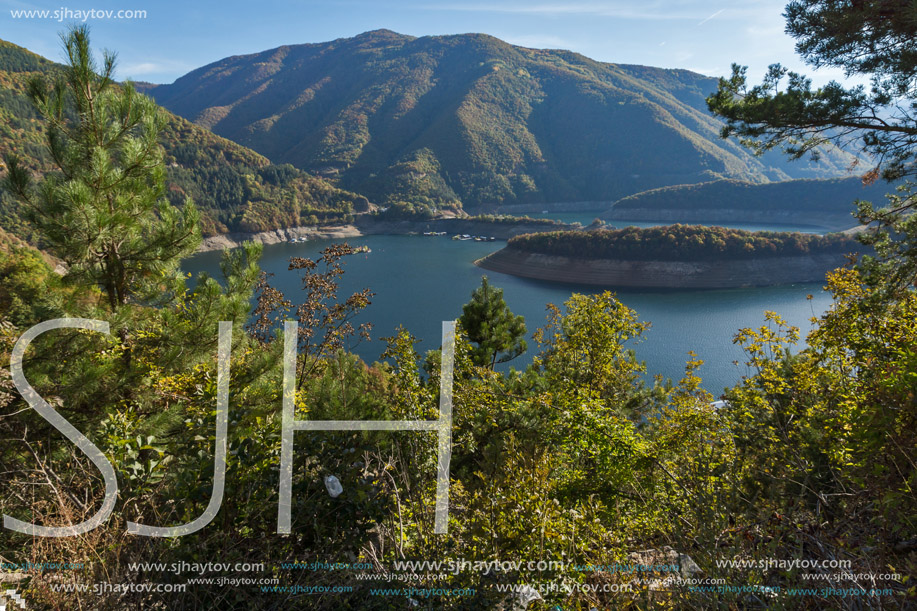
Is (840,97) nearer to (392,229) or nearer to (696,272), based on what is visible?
(696,272)

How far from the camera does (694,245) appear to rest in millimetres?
45906

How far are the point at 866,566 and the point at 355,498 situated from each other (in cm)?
258

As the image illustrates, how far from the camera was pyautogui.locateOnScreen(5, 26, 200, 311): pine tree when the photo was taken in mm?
3812

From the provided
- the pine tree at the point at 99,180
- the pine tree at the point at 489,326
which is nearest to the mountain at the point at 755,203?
the pine tree at the point at 489,326

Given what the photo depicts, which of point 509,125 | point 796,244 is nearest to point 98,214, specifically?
point 796,244

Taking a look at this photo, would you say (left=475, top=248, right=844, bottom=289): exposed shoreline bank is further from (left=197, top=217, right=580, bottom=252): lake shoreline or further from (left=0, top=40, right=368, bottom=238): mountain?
(left=0, top=40, right=368, bottom=238): mountain

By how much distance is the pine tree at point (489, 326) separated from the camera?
12.4 meters

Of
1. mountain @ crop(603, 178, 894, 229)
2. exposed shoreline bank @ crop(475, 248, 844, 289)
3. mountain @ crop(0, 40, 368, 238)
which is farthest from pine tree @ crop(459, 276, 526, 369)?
mountain @ crop(603, 178, 894, 229)

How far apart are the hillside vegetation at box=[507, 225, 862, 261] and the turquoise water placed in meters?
4.40

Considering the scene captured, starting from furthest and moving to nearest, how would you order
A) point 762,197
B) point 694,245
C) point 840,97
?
point 762,197 < point 694,245 < point 840,97

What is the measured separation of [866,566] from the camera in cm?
207

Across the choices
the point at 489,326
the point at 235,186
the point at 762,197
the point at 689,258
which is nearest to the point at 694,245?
the point at 689,258

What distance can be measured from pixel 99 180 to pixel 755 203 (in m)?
103

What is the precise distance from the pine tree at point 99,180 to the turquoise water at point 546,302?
69.7 ft
